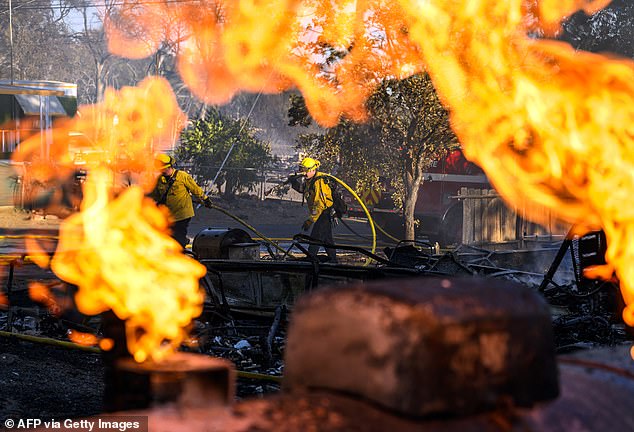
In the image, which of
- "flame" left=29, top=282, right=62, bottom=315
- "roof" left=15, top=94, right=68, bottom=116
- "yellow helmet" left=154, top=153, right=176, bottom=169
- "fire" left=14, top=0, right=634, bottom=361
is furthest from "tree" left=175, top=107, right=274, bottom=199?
"flame" left=29, top=282, right=62, bottom=315

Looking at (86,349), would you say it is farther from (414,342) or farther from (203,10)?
(203,10)

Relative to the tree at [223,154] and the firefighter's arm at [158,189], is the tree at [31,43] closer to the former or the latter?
the tree at [223,154]

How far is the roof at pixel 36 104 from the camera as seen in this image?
86.6 ft

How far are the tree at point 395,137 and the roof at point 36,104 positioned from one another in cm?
1258

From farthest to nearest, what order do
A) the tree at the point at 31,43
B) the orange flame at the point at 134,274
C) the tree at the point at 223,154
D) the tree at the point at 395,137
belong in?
the tree at the point at 31,43 → the tree at the point at 223,154 → the tree at the point at 395,137 → the orange flame at the point at 134,274

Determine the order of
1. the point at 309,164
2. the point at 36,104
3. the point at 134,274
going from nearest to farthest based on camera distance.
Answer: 1. the point at 134,274
2. the point at 309,164
3. the point at 36,104

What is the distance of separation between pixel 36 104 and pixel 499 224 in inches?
669

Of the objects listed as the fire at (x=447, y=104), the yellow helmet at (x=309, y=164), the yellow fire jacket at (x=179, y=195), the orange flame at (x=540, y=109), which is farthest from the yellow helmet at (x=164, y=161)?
the orange flame at (x=540, y=109)

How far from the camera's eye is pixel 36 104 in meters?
26.9

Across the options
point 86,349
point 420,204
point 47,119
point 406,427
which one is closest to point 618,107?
point 406,427

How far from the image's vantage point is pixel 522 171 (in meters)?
14.9

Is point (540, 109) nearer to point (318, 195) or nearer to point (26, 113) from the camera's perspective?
point (318, 195)

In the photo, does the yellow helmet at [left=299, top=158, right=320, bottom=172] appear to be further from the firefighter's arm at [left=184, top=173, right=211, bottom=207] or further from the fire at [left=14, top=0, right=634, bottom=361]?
the fire at [left=14, top=0, right=634, bottom=361]

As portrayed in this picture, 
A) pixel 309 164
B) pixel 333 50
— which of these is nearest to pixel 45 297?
pixel 309 164
